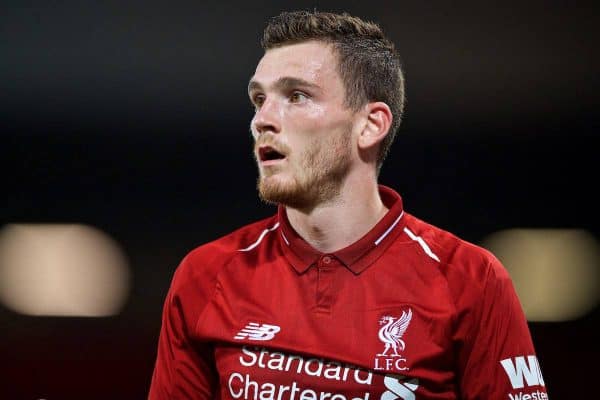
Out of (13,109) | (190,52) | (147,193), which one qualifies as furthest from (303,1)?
(13,109)

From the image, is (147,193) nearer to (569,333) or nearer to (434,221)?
(434,221)

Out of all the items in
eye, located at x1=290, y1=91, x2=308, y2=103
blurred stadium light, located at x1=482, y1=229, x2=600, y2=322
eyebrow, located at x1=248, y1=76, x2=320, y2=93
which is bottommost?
blurred stadium light, located at x1=482, y1=229, x2=600, y2=322

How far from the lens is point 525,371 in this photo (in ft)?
4.49

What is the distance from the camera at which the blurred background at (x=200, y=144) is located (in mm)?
2721

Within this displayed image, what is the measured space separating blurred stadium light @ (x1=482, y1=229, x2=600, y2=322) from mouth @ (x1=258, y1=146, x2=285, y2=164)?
1509 millimetres

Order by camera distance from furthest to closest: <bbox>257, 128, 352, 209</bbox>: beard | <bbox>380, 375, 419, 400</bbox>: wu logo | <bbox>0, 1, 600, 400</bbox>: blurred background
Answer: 1. <bbox>0, 1, 600, 400</bbox>: blurred background
2. <bbox>257, 128, 352, 209</bbox>: beard
3. <bbox>380, 375, 419, 400</bbox>: wu logo

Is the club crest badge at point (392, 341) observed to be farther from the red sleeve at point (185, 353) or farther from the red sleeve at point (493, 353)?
the red sleeve at point (185, 353)

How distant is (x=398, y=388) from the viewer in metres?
1.32

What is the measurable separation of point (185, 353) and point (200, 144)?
1374mm

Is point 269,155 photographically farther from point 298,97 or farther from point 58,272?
point 58,272

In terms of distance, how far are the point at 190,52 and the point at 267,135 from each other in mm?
1409

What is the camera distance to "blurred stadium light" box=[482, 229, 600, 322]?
2.79 meters

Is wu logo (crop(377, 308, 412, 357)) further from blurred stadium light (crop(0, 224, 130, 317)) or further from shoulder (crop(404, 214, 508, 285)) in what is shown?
blurred stadium light (crop(0, 224, 130, 317))

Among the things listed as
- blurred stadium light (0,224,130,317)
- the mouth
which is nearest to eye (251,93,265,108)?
the mouth
